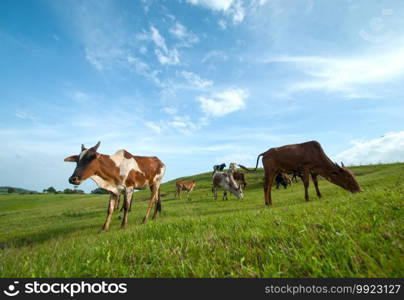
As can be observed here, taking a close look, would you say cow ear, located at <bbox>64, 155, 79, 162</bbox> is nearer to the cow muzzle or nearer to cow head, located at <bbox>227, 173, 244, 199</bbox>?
the cow muzzle

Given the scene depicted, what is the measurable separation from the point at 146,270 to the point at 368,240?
82.7 inches

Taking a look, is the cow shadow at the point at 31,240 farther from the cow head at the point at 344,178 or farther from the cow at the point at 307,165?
the cow head at the point at 344,178

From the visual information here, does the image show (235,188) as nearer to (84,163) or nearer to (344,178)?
(344,178)

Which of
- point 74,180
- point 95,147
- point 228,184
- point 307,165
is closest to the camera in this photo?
point 74,180

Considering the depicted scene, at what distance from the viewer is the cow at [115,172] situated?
8109 mm

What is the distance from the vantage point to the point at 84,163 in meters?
8.10

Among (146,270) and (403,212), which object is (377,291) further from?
(403,212)

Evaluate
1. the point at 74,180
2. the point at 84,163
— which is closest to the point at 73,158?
the point at 84,163

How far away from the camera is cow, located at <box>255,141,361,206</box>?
10.7 metres

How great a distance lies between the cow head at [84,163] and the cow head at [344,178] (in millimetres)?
11072

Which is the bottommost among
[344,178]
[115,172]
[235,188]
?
[235,188]

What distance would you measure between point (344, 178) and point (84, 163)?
38.7ft

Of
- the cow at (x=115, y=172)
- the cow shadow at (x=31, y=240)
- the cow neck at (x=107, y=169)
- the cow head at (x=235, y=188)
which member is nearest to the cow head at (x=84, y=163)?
the cow at (x=115, y=172)

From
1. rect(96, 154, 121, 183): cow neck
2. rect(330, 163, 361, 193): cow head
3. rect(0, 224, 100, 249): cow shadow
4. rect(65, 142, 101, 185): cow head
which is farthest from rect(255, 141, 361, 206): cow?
rect(0, 224, 100, 249): cow shadow
